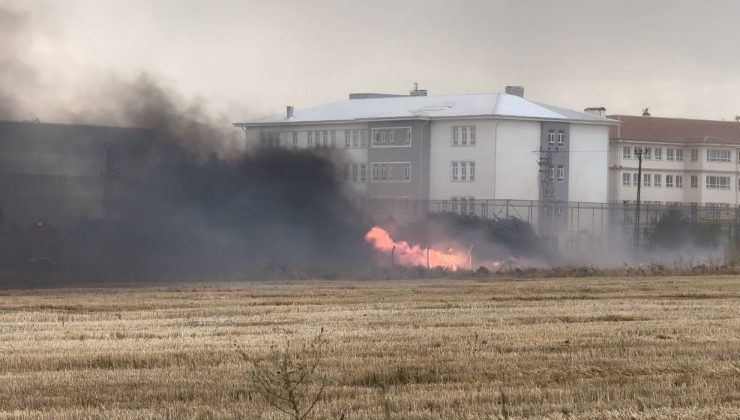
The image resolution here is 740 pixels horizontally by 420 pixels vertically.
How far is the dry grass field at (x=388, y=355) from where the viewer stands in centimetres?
2030

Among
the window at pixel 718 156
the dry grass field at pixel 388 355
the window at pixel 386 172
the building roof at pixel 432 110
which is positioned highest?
the building roof at pixel 432 110

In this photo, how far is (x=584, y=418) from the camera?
1911cm

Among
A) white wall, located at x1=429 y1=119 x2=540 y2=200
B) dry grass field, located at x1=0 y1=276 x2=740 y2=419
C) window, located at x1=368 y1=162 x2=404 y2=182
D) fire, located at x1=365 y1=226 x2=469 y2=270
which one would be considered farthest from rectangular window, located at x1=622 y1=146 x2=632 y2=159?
dry grass field, located at x1=0 y1=276 x2=740 y2=419

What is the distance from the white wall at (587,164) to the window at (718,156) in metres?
27.2

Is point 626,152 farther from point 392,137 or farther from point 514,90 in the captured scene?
point 392,137

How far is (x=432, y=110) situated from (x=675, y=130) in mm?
44441

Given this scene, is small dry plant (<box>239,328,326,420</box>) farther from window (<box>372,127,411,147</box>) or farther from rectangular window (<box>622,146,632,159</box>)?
rectangular window (<box>622,146,632,159</box>)

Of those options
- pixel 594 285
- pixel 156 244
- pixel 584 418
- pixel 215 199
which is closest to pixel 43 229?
pixel 156 244

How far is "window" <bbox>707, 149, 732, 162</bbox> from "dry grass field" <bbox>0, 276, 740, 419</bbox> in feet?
352

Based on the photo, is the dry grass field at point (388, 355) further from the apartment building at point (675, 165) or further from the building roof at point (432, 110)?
the apartment building at point (675, 165)

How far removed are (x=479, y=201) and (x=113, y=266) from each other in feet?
147

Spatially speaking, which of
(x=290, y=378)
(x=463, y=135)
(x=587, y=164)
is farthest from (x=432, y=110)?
(x=290, y=378)

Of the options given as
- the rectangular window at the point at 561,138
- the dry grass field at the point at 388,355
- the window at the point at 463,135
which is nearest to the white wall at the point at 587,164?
the rectangular window at the point at 561,138

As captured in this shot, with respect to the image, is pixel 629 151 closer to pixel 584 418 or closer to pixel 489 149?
pixel 489 149
